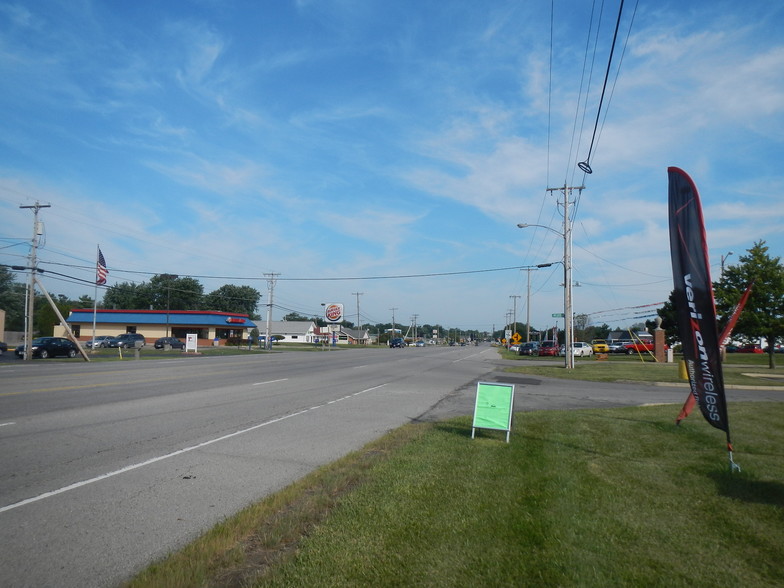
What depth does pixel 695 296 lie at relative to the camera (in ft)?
23.7

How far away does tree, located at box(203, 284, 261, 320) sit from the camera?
138500 mm

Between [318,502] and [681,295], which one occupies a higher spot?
[681,295]

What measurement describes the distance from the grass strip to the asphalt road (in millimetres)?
662

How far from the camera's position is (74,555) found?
4.65 m

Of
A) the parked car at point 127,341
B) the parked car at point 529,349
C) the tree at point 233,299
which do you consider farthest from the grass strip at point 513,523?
the tree at point 233,299

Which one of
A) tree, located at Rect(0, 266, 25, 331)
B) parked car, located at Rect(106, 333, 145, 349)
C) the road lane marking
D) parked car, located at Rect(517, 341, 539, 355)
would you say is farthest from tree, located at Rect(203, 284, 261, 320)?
the road lane marking

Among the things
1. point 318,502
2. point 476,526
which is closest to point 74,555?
point 318,502

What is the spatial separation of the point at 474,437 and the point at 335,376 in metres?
15.9

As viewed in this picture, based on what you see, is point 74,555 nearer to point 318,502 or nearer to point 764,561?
point 318,502

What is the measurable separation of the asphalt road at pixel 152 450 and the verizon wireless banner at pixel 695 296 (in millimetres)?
5448

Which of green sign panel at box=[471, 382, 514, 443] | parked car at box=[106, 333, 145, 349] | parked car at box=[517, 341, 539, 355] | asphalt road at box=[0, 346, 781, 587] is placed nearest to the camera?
asphalt road at box=[0, 346, 781, 587]

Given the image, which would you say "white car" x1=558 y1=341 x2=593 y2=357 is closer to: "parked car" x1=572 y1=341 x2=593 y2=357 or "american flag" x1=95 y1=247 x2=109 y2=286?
"parked car" x1=572 y1=341 x2=593 y2=357

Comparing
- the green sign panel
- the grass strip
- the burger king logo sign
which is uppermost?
the burger king logo sign

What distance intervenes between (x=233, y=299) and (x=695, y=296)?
145 m
